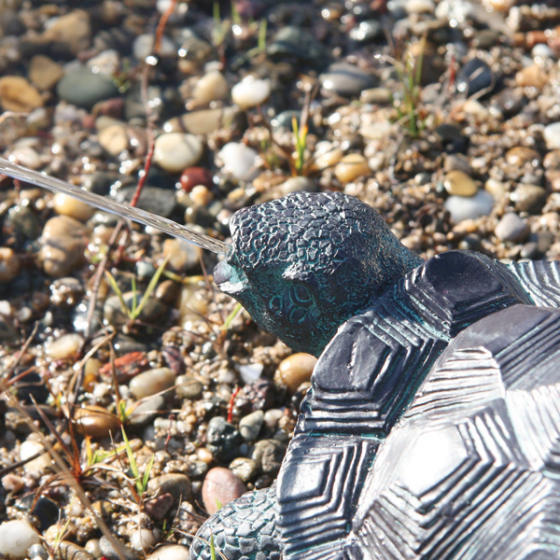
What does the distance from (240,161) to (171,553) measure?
1824 millimetres

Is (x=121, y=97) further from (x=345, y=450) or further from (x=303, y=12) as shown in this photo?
(x=345, y=450)

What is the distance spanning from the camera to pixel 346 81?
10.4 ft

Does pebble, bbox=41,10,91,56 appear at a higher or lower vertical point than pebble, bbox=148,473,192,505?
higher

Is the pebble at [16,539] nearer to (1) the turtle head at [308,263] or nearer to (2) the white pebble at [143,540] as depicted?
(2) the white pebble at [143,540]

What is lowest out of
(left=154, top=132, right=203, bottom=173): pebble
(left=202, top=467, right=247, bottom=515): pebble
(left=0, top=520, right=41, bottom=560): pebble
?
(left=0, top=520, right=41, bottom=560): pebble

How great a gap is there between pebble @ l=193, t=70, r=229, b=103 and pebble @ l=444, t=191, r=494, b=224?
1.44 m

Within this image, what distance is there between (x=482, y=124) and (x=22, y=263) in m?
2.33

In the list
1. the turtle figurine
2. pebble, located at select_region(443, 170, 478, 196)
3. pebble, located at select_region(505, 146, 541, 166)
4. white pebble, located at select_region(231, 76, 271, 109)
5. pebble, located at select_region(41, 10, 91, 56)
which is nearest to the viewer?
the turtle figurine

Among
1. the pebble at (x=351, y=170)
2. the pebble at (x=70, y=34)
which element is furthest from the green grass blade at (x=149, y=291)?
the pebble at (x=70, y=34)

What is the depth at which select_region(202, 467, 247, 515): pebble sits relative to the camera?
184cm

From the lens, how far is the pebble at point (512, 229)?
2.48 meters

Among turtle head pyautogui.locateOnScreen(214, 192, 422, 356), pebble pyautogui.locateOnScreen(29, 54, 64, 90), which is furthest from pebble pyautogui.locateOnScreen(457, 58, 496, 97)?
pebble pyautogui.locateOnScreen(29, 54, 64, 90)

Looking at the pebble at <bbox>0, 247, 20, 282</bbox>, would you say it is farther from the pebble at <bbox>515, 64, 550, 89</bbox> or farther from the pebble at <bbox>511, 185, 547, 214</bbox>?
the pebble at <bbox>515, 64, 550, 89</bbox>

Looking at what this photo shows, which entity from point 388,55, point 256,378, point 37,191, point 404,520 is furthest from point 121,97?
point 404,520
